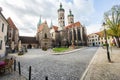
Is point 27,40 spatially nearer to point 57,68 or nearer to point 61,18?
point 61,18

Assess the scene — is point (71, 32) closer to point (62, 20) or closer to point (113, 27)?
point (62, 20)

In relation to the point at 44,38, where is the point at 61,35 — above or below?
above

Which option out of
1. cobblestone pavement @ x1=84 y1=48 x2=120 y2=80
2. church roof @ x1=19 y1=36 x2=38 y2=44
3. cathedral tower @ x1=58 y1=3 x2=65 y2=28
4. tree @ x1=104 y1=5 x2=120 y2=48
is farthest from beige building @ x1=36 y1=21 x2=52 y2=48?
cobblestone pavement @ x1=84 y1=48 x2=120 y2=80

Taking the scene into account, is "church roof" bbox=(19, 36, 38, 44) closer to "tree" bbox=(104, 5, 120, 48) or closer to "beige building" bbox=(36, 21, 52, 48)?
"beige building" bbox=(36, 21, 52, 48)

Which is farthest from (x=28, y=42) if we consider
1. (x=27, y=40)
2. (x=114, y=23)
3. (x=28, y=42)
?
(x=114, y=23)

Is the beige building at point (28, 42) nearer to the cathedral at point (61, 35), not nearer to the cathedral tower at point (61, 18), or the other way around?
the cathedral at point (61, 35)

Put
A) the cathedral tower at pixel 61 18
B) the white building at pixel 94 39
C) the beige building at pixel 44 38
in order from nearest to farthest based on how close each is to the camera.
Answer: the beige building at pixel 44 38 < the cathedral tower at pixel 61 18 < the white building at pixel 94 39

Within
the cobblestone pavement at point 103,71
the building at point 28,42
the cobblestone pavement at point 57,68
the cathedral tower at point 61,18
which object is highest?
the cathedral tower at point 61,18

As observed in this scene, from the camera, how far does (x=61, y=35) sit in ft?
258

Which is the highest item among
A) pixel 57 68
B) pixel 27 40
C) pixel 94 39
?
pixel 94 39

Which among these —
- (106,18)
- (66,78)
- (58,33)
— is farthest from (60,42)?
(66,78)

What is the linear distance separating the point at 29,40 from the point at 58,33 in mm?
21944

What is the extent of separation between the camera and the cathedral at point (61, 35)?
69562 millimetres

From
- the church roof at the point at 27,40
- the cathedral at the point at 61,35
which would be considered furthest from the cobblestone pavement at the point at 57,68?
the church roof at the point at 27,40
